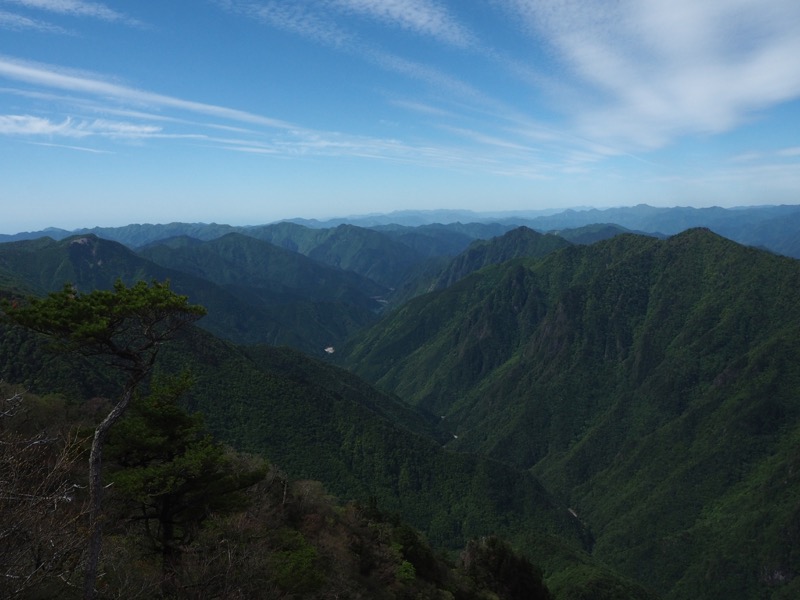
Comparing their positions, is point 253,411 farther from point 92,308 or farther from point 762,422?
point 762,422

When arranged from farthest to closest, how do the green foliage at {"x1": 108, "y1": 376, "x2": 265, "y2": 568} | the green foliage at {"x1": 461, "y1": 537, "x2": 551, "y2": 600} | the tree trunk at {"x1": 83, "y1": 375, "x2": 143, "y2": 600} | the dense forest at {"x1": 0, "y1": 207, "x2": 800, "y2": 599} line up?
1. the green foliage at {"x1": 461, "y1": 537, "x2": 551, "y2": 600}
2. the green foliage at {"x1": 108, "y1": 376, "x2": 265, "y2": 568}
3. the dense forest at {"x1": 0, "y1": 207, "x2": 800, "y2": 599}
4. the tree trunk at {"x1": 83, "y1": 375, "x2": 143, "y2": 600}

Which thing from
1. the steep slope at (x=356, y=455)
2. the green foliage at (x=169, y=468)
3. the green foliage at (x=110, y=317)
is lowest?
the steep slope at (x=356, y=455)

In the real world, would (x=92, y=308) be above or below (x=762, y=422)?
above

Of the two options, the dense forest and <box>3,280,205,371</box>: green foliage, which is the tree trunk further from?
<box>3,280,205,371</box>: green foliage

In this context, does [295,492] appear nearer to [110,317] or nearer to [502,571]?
[110,317]

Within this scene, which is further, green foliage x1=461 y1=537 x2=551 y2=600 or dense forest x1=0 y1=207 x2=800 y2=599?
green foliage x1=461 y1=537 x2=551 y2=600

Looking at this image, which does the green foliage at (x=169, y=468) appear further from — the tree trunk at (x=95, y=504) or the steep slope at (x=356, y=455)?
the steep slope at (x=356, y=455)

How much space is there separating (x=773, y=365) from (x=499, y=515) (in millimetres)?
123610

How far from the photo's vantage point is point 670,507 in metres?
176

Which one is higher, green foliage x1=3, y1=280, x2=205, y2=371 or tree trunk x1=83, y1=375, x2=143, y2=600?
green foliage x1=3, y1=280, x2=205, y2=371

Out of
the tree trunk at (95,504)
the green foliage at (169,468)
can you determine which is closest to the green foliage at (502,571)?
the green foliage at (169,468)

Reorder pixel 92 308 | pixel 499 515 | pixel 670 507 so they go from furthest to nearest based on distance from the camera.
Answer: pixel 670 507
pixel 499 515
pixel 92 308

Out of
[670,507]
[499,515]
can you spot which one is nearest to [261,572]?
[499,515]

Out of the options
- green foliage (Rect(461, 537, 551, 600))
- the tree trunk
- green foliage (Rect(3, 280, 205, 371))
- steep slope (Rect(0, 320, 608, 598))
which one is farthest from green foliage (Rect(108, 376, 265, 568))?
steep slope (Rect(0, 320, 608, 598))
